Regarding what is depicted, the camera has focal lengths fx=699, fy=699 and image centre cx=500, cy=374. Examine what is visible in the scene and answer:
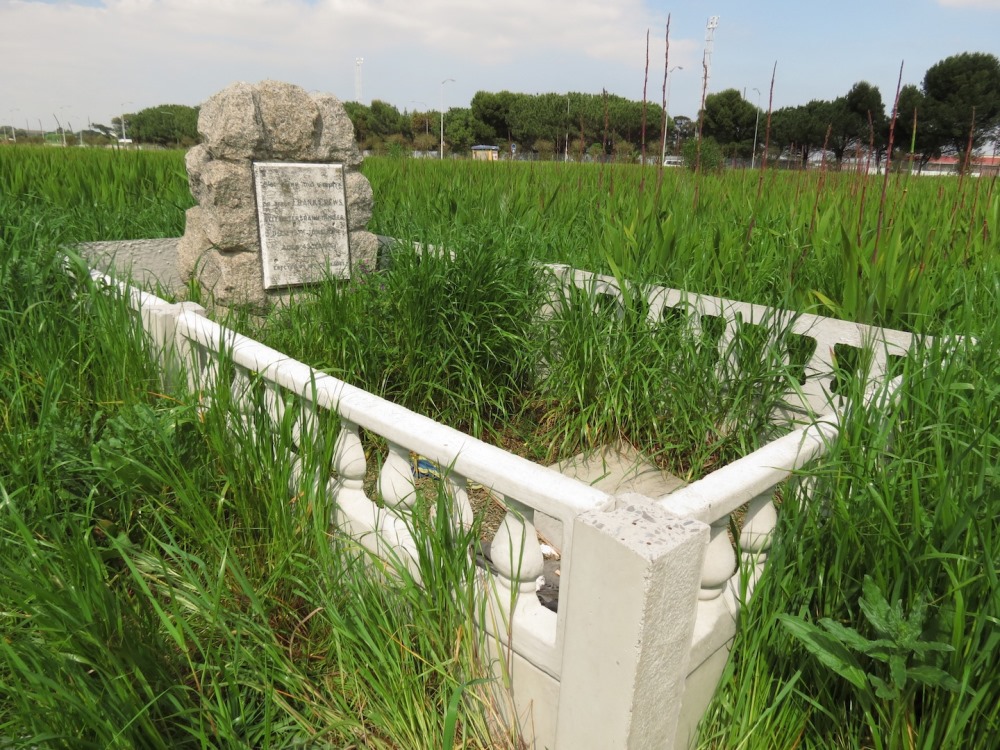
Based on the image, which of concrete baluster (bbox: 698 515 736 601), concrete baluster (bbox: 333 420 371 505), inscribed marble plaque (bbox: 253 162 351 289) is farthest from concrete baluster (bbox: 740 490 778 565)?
inscribed marble plaque (bbox: 253 162 351 289)

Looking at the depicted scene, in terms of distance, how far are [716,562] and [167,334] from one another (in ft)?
7.17

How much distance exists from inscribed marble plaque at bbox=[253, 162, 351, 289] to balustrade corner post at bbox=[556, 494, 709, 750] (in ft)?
10.1

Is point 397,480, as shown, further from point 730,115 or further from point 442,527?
point 730,115

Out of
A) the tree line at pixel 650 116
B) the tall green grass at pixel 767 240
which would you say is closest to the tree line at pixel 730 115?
the tree line at pixel 650 116

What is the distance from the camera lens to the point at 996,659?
130 cm

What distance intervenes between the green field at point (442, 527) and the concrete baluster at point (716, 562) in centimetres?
10

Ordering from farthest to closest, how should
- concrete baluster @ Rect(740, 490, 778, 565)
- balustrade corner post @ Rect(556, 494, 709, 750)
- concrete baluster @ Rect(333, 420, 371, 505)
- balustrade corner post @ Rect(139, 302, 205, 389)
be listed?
balustrade corner post @ Rect(139, 302, 205, 389), concrete baluster @ Rect(333, 420, 371, 505), concrete baluster @ Rect(740, 490, 778, 565), balustrade corner post @ Rect(556, 494, 709, 750)

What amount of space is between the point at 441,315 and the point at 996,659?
2.31 metres

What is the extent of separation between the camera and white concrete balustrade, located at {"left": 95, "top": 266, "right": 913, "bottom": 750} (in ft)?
4.11

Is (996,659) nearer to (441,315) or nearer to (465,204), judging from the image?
(441,315)

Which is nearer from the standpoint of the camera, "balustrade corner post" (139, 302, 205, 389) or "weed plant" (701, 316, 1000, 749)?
"weed plant" (701, 316, 1000, 749)

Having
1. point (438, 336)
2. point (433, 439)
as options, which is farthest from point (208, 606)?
point (438, 336)

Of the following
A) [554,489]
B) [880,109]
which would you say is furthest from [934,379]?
[880,109]

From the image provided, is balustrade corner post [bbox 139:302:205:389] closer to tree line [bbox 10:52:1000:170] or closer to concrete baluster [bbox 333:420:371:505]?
concrete baluster [bbox 333:420:371:505]
